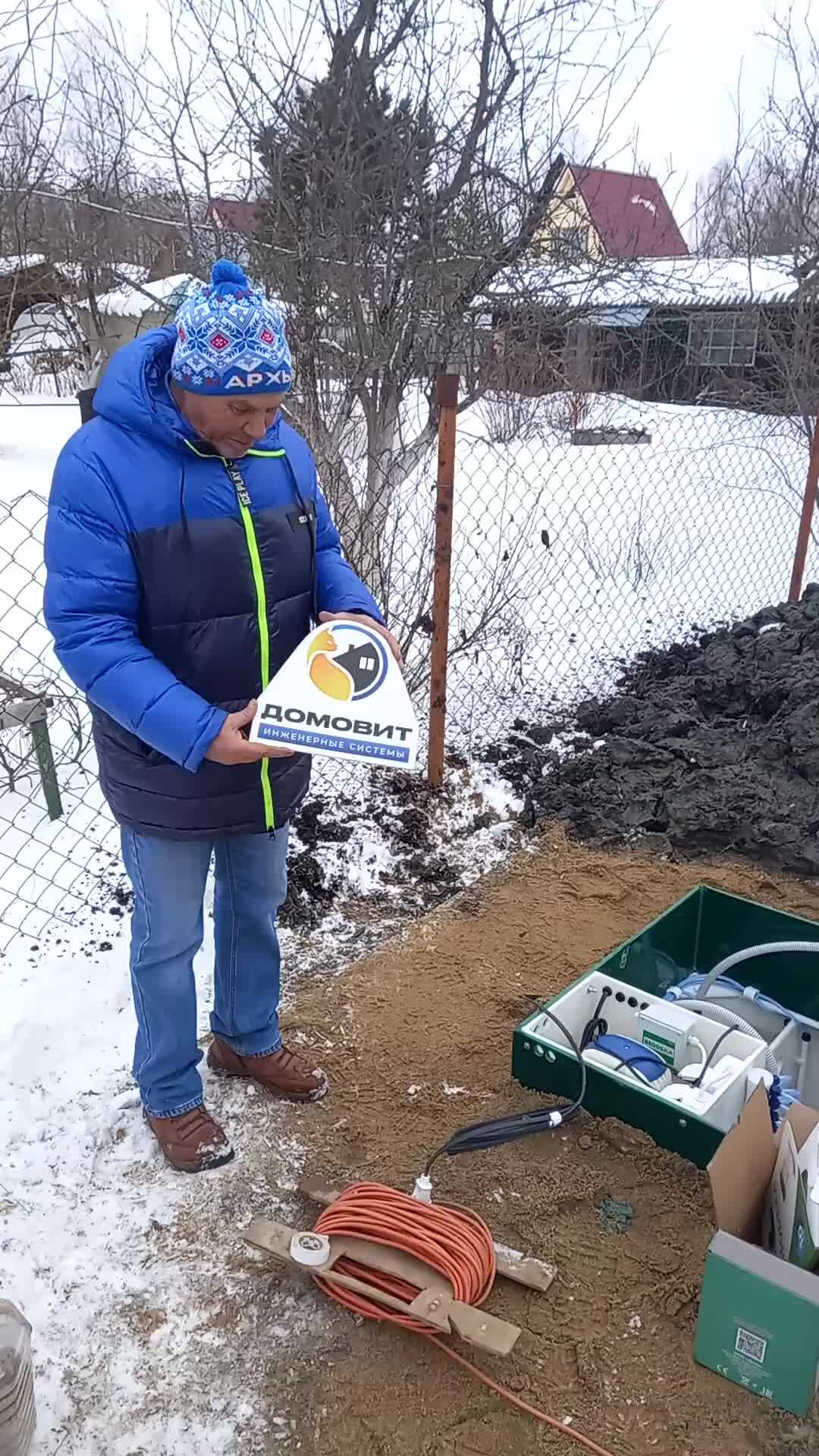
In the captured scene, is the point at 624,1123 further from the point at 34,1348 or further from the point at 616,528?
the point at 616,528

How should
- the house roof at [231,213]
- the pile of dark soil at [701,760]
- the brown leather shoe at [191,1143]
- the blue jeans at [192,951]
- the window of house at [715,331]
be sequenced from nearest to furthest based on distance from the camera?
1. the blue jeans at [192,951]
2. the brown leather shoe at [191,1143]
3. the pile of dark soil at [701,760]
4. the house roof at [231,213]
5. the window of house at [715,331]

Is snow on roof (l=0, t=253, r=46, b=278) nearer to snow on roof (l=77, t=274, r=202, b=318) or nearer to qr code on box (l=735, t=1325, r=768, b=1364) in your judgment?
snow on roof (l=77, t=274, r=202, b=318)

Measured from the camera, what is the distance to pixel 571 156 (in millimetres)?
4977

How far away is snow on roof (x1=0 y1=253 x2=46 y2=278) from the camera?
5066 millimetres

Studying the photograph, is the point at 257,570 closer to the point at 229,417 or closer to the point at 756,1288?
the point at 229,417

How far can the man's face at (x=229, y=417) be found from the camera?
1826 millimetres

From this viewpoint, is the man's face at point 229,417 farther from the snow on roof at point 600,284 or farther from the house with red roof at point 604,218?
the house with red roof at point 604,218

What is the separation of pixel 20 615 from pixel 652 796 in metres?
3.97

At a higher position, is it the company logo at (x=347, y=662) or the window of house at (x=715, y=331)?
the window of house at (x=715, y=331)

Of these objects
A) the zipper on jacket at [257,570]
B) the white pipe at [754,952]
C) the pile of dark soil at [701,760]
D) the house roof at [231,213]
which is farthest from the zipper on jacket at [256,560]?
the house roof at [231,213]

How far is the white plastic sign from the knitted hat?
1.66 feet

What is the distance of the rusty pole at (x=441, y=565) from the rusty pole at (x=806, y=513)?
307 cm

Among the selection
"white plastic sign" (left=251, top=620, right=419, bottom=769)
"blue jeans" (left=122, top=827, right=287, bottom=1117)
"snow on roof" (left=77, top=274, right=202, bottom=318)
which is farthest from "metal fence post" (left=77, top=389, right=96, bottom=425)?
"snow on roof" (left=77, top=274, right=202, bottom=318)

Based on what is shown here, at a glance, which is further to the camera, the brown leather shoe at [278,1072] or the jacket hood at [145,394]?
the brown leather shoe at [278,1072]
